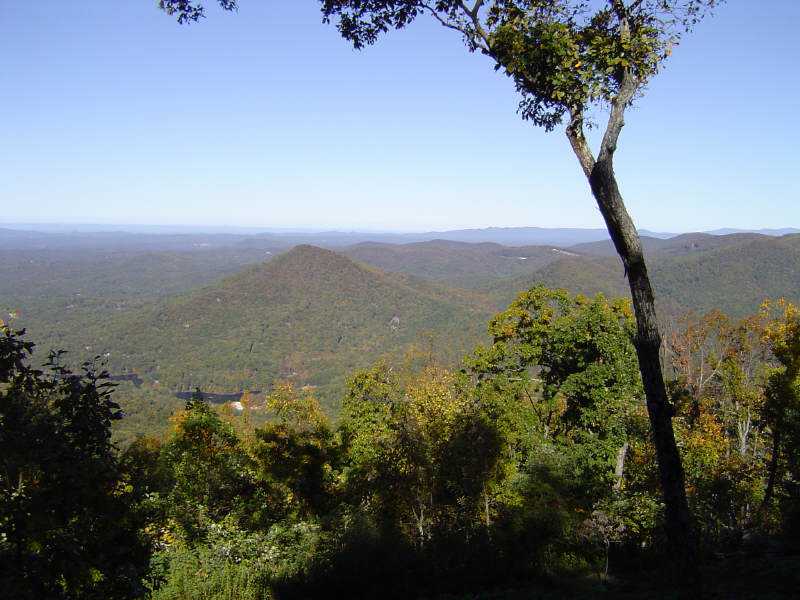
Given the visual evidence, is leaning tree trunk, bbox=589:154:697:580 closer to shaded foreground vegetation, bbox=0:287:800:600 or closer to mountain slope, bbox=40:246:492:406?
shaded foreground vegetation, bbox=0:287:800:600

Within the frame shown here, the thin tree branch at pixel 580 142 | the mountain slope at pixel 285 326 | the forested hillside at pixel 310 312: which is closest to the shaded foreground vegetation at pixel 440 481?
the thin tree branch at pixel 580 142

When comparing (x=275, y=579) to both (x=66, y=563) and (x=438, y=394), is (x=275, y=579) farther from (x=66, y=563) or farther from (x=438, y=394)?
(x=438, y=394)

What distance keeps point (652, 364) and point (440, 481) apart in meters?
8.33

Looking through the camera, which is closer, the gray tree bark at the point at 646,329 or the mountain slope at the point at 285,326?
the gray tree bark at the point at 646,329

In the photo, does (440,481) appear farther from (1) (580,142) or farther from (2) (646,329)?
(1) (580,142)

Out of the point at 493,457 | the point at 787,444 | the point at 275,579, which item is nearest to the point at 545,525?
the point at 493,457

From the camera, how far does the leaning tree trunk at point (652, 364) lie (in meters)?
4.50

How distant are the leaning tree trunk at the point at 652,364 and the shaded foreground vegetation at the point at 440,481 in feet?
7.44

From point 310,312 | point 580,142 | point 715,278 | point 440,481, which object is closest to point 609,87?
point 580,142

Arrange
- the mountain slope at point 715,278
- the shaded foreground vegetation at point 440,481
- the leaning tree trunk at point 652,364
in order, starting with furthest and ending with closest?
the mountain slope at point 715,278
the leaning tree trunk at point 652,364
the shaded foreground vegetation at point 440,481

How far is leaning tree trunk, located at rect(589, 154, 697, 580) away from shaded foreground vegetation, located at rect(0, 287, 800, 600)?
2.27 meters

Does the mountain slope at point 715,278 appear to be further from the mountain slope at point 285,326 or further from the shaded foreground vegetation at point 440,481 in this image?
the shaded foreground vegetation at point 440,481

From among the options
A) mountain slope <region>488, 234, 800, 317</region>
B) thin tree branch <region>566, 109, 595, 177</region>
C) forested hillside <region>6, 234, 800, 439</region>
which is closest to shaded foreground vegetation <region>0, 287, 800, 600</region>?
thin tree branch <region>566, 109, 595, 177</region>

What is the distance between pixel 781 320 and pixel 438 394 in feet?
37.2
